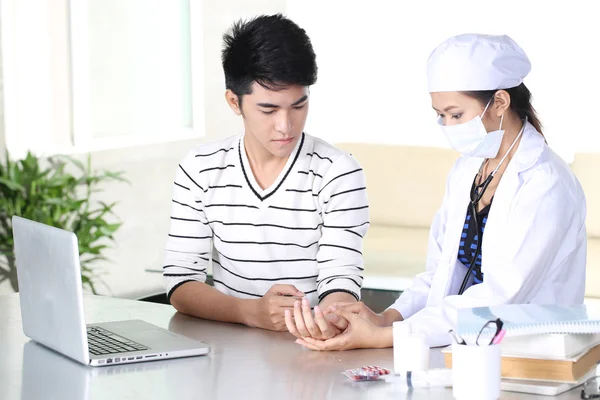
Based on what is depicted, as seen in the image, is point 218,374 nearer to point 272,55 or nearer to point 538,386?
point 538,386

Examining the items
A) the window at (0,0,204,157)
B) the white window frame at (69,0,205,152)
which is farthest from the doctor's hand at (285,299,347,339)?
the white window frame at (69,0,205,152)

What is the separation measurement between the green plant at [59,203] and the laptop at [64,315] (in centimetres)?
238

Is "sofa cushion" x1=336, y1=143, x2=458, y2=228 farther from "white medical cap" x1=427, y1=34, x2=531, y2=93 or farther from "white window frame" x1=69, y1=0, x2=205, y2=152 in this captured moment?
"white medical cap" x1=427, y1=34, x2=531, y2=93

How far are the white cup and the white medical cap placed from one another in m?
0.80

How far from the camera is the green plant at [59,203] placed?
4.61 metres

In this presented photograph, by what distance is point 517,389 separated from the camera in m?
1.85

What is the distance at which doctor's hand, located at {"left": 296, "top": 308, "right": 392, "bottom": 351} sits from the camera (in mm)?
2201

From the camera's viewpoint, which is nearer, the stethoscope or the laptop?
the laptop

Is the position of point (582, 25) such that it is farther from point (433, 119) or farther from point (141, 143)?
point (141, 143)

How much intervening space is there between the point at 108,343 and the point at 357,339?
560mm

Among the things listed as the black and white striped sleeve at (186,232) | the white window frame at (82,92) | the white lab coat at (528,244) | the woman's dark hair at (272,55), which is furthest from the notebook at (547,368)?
the white window frame at (82,92)

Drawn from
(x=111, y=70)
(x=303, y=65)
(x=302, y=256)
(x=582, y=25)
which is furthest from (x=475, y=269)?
(x=582, y=25)

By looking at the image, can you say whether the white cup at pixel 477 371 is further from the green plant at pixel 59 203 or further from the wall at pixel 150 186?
the wall at pixel 150 186

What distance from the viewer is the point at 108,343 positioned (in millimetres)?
2252
